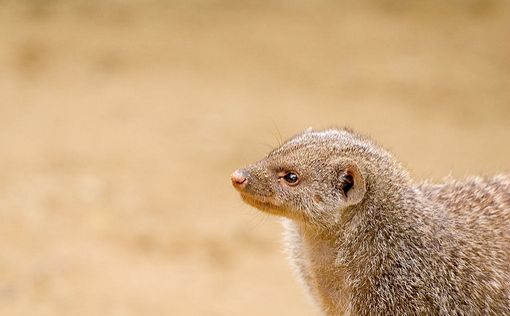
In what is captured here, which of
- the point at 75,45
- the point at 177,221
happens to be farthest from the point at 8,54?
the point at 177,221

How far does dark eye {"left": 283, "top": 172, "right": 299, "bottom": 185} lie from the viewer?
3.15m

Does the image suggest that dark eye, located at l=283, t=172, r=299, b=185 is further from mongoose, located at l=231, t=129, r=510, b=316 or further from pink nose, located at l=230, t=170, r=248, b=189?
pink nose, located at l=230, t=170, r=248, b=189

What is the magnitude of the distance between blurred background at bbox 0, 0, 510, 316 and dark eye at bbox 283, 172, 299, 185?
184cm

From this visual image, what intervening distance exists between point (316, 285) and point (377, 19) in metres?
5.05

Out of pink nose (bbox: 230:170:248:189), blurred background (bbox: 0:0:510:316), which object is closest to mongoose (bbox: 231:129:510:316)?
pink nose (bbox: 230:170:248:189)

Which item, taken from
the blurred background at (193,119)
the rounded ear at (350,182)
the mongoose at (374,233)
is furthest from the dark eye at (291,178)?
the blurred background at (193,119)

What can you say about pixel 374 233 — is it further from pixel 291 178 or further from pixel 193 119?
pixel 193 119

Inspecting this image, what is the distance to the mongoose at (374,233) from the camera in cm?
304

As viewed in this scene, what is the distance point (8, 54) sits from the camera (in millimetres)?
7301

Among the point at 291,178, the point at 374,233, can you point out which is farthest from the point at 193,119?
the point at 374,233

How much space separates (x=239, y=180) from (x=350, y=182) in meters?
0.35

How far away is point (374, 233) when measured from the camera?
3.09 m

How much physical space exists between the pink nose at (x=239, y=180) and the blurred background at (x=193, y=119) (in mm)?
1932

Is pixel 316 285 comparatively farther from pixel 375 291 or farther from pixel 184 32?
pixel 184 32
